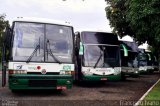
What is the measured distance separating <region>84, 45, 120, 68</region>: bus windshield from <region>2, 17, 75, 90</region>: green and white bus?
187 inches

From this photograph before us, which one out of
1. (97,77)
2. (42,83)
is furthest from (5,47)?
(97,77)

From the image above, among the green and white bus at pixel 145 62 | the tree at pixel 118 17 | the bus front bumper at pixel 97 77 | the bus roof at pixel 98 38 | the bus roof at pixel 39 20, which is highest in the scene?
the tree at pixel 118 17

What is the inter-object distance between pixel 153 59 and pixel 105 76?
2536 centimetres

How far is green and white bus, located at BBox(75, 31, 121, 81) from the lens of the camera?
1894cm

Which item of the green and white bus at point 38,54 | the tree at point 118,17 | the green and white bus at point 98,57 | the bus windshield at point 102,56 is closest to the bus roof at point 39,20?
the green and white bus at point 38,54

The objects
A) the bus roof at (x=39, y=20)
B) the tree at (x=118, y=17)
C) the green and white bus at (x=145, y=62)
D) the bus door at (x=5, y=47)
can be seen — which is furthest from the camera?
the green and white bus at (x=145, y=62)

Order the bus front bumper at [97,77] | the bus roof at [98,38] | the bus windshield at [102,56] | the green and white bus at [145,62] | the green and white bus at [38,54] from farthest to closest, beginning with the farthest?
1. the green and white bus at [145,62]
2. the bus roof at [98,38]
3. the bus windshield at [102,56]
4. the bus front bumper at [97,77]
5. the green and white bus at [38,54]

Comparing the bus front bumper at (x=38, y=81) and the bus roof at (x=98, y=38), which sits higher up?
the bus roof at (x=98, y=38)

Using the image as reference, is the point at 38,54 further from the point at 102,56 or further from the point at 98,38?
the point at 98,38

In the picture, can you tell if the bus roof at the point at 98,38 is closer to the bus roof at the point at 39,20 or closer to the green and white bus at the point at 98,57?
the green and white bus at the point at 98,57

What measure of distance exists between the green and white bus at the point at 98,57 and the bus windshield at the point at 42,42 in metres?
4.26

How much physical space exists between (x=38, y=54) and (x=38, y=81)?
111 cm

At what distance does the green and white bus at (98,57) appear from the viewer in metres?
18.9

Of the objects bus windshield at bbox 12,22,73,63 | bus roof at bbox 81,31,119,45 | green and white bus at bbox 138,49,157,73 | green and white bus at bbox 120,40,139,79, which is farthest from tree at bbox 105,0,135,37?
bus windshield at bbox 12,22,73,63
